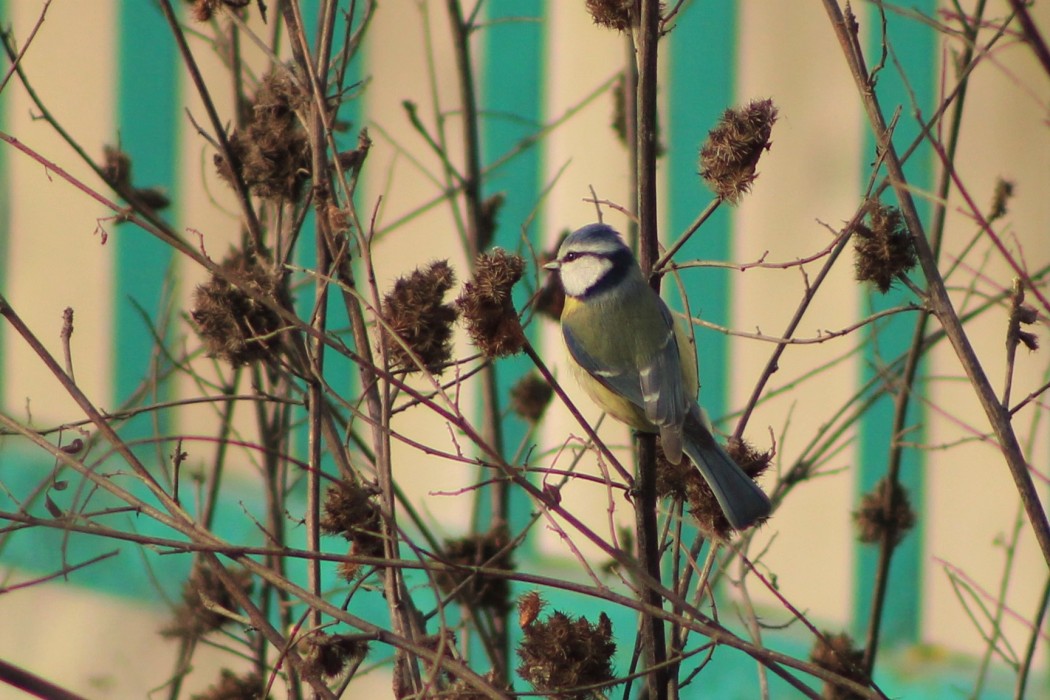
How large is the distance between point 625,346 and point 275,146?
91cm

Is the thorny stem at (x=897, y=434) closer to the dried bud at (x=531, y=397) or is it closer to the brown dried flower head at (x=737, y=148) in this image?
the brown dried flower head at (x=737, y=148)

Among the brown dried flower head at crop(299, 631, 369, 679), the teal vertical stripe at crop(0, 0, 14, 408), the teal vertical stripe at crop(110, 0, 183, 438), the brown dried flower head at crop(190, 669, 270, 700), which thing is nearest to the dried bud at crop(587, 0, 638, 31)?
the brown dried flower head at crop(299, 631, 369, 679)

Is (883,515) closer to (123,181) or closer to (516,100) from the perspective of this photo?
(123,181)

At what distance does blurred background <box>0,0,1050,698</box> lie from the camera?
10.9 ft

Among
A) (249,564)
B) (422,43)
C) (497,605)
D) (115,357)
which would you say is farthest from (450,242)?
(249,564)

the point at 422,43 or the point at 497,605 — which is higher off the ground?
the point at 422,43

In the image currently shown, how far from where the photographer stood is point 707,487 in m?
1.93

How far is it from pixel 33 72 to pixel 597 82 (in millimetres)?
2565

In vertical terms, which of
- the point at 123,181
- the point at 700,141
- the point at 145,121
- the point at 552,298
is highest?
the point at 145,121

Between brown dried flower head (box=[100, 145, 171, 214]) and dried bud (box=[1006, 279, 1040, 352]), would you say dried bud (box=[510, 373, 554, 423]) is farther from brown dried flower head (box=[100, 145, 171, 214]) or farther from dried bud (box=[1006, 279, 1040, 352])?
dried bud (box=[1006, 279, 1040, 352])

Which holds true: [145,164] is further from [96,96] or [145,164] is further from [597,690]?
[597,690]

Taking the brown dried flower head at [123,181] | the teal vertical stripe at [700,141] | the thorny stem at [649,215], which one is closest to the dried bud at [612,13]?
the thorny stem at [649,215]

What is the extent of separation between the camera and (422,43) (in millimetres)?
4406

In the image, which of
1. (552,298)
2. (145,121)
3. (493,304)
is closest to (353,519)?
(493,304)
